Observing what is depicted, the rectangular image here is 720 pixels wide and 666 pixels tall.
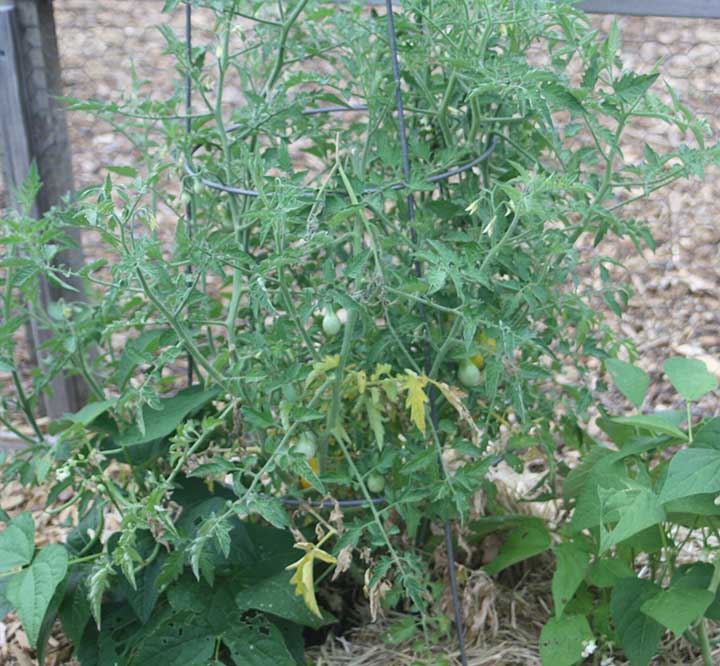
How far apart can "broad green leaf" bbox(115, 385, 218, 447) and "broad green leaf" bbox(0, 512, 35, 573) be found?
9.0 inches

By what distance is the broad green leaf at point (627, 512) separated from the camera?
163cm

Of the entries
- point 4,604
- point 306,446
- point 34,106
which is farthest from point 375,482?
point 34,106

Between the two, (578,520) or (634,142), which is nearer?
(578,520)

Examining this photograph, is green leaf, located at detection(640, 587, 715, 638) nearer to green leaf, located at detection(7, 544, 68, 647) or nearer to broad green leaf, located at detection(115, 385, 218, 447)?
broad green leaf, located at detection(115, 385, 218, 447)

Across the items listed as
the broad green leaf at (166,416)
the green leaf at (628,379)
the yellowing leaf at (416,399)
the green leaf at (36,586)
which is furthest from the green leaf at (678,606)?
the green leaf at (36,586)

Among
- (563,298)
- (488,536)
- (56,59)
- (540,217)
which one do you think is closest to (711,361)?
(488,536)

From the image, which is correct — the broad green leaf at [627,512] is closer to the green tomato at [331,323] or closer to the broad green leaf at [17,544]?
the green tomato at [331,323]

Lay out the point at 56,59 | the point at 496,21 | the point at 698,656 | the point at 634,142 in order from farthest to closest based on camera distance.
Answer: the point at 634,142
the point at 56,59
the point at 698,656
the point at 496,21

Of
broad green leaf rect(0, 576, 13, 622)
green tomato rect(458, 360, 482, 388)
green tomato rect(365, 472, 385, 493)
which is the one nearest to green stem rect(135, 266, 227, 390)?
green tomato rect(365, 472, 385, 493)

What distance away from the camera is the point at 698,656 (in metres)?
2.02

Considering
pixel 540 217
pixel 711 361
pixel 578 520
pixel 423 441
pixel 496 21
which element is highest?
pixel 496 21

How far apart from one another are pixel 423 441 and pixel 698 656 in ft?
2.38

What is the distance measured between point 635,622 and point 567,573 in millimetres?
144

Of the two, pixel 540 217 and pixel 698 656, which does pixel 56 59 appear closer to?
pixel 540 217
